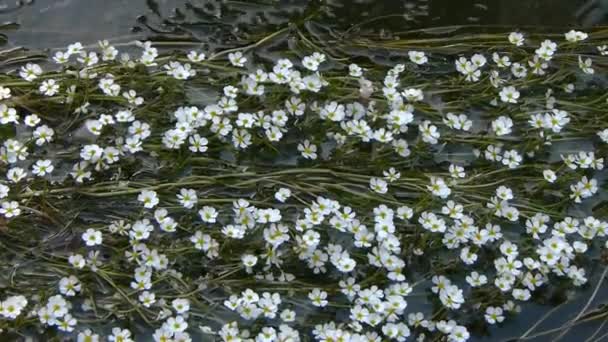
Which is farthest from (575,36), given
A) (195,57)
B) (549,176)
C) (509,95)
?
(195,57)

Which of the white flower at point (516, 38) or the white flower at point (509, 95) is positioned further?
the white flower at point (516, 38)

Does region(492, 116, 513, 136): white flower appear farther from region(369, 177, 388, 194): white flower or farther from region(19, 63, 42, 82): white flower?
region(19, 63, 42, 82): white flower

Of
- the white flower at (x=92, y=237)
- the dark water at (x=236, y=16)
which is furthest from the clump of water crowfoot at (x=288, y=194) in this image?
the dark water at (x=236, y=16)

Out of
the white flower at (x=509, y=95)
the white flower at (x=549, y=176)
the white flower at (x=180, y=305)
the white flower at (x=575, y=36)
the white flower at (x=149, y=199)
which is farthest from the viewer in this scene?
the white flower at (x=575, y=36)

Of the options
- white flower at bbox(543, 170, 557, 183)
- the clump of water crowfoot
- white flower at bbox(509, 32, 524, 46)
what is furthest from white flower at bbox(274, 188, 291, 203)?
white flower at bbox(509, 32, 524, 46)

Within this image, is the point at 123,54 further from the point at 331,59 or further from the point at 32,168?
the point at 331,59

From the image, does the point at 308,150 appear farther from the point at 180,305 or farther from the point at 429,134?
the point at 180,305

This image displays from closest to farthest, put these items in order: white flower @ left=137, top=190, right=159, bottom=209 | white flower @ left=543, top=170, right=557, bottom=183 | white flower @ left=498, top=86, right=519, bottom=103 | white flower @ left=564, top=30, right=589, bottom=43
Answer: white flower @ left=137, top=190, right=159, bottom=209
white flower @ left=543, top=170, right=557, bottom=183
white flower @ left=498, top=86, right=519, bottom=103
white flower @ left=564, top=30, right=589, bottom=43

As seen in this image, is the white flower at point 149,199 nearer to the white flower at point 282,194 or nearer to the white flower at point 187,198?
the white flower at point 187,198

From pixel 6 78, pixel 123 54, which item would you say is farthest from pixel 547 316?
pixel 6 78
